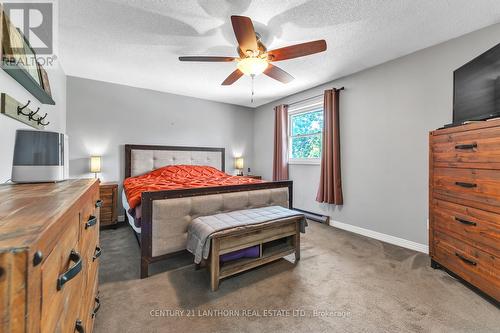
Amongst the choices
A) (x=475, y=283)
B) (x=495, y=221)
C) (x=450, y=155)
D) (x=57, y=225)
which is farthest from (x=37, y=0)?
(x=475, y=283)

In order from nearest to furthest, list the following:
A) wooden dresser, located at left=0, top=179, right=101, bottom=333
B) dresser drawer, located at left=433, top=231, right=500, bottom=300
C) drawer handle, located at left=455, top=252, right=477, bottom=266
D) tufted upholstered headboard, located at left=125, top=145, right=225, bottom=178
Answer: wooden dresser, located at left=0, top=179, right=101, bottom=333, dresser drawer, located at left=433, top=231, right=500, bottom=300, drawer handle, located at left=455, top=252, right=477, bottom=266, tufted upholstered headboard, located at left=125, top=145, right=225, bottom=178

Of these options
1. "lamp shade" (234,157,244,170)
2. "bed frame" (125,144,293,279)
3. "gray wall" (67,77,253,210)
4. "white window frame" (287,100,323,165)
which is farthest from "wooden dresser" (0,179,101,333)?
"lamp shade" (234,157,244,170)

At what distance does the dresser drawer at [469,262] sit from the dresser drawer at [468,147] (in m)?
0.70

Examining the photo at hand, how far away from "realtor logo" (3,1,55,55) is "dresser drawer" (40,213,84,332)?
1.54 meters

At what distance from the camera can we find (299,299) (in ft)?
5.36

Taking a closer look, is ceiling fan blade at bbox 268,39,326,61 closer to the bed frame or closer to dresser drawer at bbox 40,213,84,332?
the bed frame

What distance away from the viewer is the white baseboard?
251 centimetres

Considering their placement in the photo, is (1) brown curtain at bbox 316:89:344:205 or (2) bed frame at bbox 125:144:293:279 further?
(1) brown curtain at bbox 316:89:344:205

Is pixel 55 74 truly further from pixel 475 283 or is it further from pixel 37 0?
pixel 475 283

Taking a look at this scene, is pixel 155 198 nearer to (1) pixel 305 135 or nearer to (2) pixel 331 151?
(2) pixel 331 151

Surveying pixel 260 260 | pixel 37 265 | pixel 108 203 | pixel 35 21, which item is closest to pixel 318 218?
pixel 260 260

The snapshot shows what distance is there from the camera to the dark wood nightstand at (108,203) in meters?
3.18

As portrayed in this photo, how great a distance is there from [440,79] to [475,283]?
2.08 m

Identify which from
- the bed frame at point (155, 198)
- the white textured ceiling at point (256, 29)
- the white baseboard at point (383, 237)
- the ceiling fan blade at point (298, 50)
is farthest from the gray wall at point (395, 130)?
the ceiling fan blade at point (298, 50)
